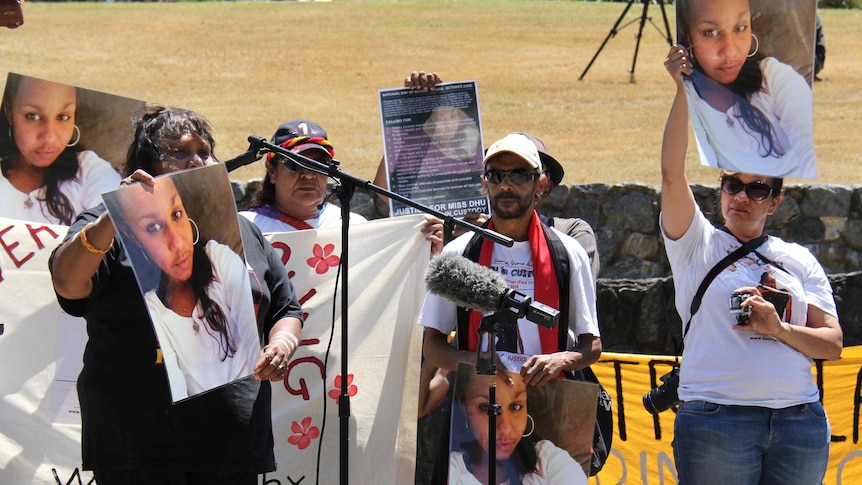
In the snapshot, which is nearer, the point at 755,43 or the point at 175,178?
the point at 175,178

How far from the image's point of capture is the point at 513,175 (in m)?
4.04

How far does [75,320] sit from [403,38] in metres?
16.8

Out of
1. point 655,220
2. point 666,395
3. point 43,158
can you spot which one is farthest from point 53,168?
point 655,220

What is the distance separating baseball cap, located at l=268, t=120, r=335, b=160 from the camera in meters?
4.52

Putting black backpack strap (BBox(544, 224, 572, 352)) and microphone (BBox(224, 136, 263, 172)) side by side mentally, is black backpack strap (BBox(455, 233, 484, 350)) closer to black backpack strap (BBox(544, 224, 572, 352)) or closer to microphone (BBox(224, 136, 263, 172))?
black backpack strap (BBox(544, 224, 572, 352))

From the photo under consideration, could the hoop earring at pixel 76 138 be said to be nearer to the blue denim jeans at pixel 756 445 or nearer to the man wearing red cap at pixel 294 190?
the man wearing red cap at pixel 294 190

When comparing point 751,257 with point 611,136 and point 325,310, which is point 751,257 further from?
point 611,136

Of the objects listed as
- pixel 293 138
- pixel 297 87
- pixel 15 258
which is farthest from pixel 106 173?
pixel 297 87

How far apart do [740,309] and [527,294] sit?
74 centimetres

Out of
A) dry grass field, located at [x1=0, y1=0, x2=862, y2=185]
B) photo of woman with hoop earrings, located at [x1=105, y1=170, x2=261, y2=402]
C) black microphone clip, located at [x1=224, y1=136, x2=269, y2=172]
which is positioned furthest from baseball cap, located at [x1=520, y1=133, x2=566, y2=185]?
dry grass field, located at [x1=0, y1=0, x2=862, y2=185]

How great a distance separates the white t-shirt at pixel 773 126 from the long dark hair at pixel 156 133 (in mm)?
1679

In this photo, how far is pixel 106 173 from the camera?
16.4 ft

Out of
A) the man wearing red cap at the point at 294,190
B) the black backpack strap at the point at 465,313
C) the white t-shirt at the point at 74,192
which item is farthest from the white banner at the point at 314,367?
the black backpack strap at the point at 465,313

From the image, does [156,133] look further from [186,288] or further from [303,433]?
[303,433]
